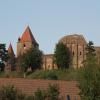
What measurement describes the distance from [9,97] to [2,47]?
6371 centimetres

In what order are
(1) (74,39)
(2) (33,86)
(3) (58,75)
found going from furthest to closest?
(1) (74,39) < (3) (58,75) < (2) (33,86)

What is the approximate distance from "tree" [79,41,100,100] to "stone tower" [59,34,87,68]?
7399 centimetres

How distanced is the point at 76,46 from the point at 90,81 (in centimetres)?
8151

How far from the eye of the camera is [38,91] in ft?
83.7

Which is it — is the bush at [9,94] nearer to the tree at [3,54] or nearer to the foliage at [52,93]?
the foliage at [52,93]

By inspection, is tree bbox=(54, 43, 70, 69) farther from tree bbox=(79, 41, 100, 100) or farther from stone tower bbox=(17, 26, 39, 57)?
tree bbox=(79, 41, 100, 100)

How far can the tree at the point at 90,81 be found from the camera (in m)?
23.6

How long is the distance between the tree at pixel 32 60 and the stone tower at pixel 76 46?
1080 cm

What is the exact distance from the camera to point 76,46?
105 m

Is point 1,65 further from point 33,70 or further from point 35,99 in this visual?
point 35,99

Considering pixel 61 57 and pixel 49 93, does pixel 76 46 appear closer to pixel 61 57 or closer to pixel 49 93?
pixel 61 57

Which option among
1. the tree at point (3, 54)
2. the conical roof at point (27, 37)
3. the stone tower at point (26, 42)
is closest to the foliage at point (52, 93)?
the tree at point (3, 54)

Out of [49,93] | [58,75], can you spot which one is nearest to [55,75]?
[58,75]

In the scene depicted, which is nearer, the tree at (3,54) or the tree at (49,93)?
the tree at (49,93)
